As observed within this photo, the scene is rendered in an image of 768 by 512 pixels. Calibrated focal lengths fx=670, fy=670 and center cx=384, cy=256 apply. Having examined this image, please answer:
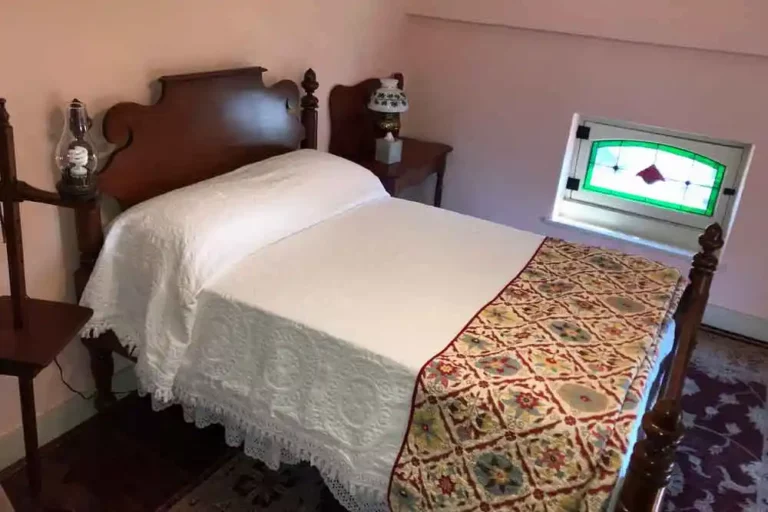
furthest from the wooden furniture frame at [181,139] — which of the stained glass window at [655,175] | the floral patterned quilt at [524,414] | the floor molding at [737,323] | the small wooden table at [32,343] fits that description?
the floor molding at [737,323]

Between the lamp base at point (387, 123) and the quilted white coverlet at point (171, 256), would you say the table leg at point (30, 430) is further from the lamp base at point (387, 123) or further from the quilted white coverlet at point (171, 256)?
the lamp base at point (387, 123)

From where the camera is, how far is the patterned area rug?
2.00m

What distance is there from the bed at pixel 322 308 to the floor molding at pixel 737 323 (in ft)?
3.89

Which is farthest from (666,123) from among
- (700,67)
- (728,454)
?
(728,454)

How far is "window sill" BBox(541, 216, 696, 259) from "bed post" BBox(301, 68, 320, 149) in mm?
1311

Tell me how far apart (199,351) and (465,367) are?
2.53 feet

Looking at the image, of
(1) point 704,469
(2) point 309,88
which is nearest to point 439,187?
(2) point 309,88

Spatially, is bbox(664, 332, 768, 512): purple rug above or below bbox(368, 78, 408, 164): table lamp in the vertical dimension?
below

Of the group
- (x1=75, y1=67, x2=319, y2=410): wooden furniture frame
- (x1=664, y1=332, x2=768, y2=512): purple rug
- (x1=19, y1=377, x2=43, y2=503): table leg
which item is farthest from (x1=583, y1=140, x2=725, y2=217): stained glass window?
(x1=19, y1=377, x2=43, y2=503): table leg

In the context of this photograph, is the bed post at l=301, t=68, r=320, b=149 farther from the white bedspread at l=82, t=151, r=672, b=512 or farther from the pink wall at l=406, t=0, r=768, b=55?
the pink wall at l=406, t=0, r=768, b=55

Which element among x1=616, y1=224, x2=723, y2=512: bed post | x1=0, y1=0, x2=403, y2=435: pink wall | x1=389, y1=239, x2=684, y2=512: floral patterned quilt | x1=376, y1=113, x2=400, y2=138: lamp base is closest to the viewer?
x1=616, y1=224, x2=723, y2=512: bed post

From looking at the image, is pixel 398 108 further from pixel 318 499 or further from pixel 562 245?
pixel 318 499

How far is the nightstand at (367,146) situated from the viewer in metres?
3.10

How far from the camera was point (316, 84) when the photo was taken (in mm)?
2805
